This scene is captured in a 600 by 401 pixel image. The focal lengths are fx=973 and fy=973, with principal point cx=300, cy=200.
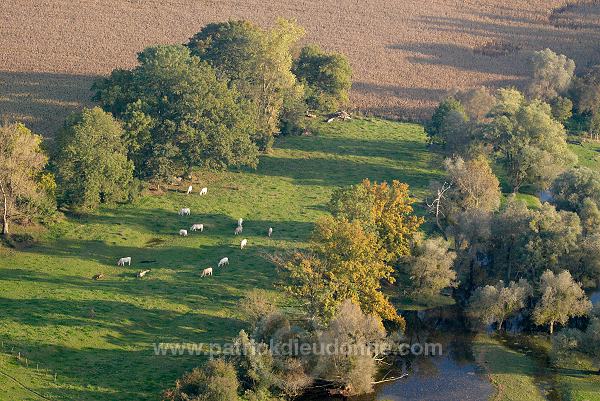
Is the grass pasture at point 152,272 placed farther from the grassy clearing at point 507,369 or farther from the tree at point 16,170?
the grassy clearing at point 507,369

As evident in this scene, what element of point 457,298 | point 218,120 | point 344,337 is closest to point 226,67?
point 218,120

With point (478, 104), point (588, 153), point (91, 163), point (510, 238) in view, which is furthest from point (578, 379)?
point (588, 153)

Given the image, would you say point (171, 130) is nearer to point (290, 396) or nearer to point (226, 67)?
point (226, 67)

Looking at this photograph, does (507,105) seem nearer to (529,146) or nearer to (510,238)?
(529,146)

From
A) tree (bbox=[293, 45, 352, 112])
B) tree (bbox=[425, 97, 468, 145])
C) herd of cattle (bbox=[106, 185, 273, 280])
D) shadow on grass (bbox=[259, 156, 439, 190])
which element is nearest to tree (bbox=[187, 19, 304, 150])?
shadow on grass (bbox=[259, 156, 439, 190])

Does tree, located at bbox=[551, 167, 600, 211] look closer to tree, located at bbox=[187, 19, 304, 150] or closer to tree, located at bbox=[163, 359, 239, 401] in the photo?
tree, located at bbox=[187, 19, 304, 150]
